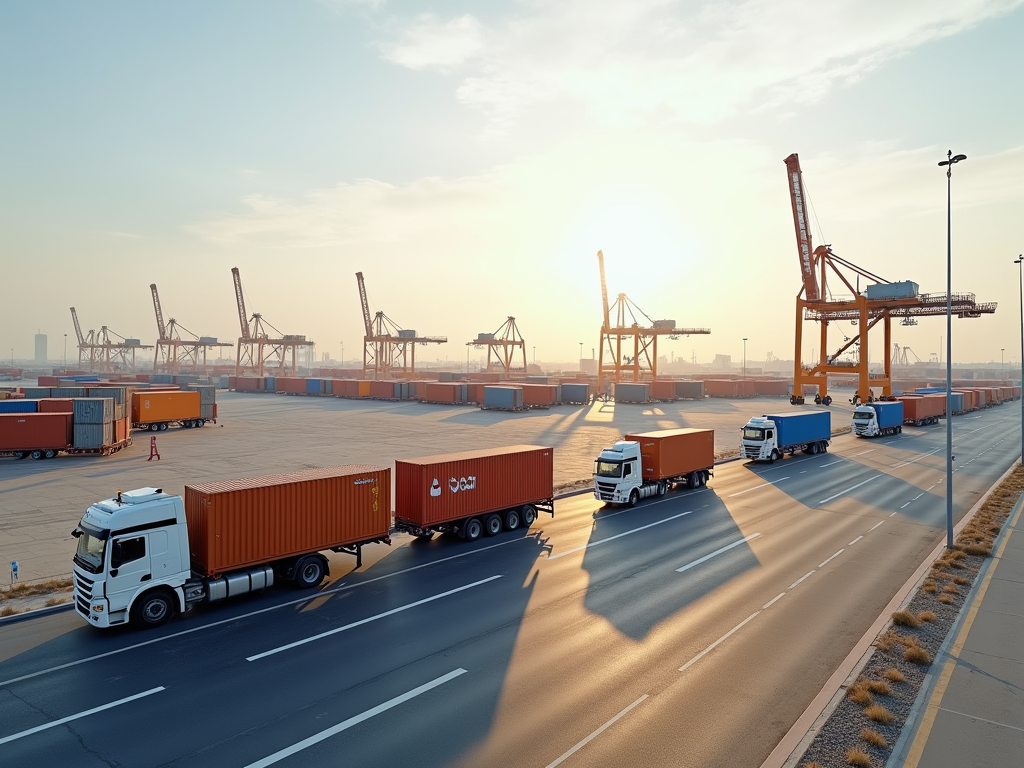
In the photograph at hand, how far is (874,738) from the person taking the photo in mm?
10430

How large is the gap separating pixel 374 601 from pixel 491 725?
7438mm

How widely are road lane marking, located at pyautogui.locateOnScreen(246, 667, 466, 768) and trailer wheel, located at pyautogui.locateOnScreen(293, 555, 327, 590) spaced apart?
7515mm

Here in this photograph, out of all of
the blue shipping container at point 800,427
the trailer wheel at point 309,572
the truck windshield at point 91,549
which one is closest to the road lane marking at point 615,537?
the trailer wheel at point 309,572

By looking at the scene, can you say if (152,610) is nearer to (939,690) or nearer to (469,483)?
(469,483)

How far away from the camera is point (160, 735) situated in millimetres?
11266

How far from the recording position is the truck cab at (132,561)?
15.6 meters

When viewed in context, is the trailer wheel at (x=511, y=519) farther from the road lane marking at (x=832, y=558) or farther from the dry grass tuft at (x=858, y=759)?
the dry grass tuft at (x=858, y=759)

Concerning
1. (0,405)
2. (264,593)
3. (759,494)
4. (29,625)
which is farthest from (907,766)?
(0,405)

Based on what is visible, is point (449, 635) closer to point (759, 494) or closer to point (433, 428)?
point (759, 494)

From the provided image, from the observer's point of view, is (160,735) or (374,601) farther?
(374,601)

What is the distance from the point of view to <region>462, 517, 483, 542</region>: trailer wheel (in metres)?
24.2

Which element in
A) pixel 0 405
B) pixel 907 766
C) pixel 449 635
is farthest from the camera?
pixel 0 405

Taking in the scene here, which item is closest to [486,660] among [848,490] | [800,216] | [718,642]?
[718,642]

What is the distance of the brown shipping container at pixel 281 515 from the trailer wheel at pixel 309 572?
1.34ft
